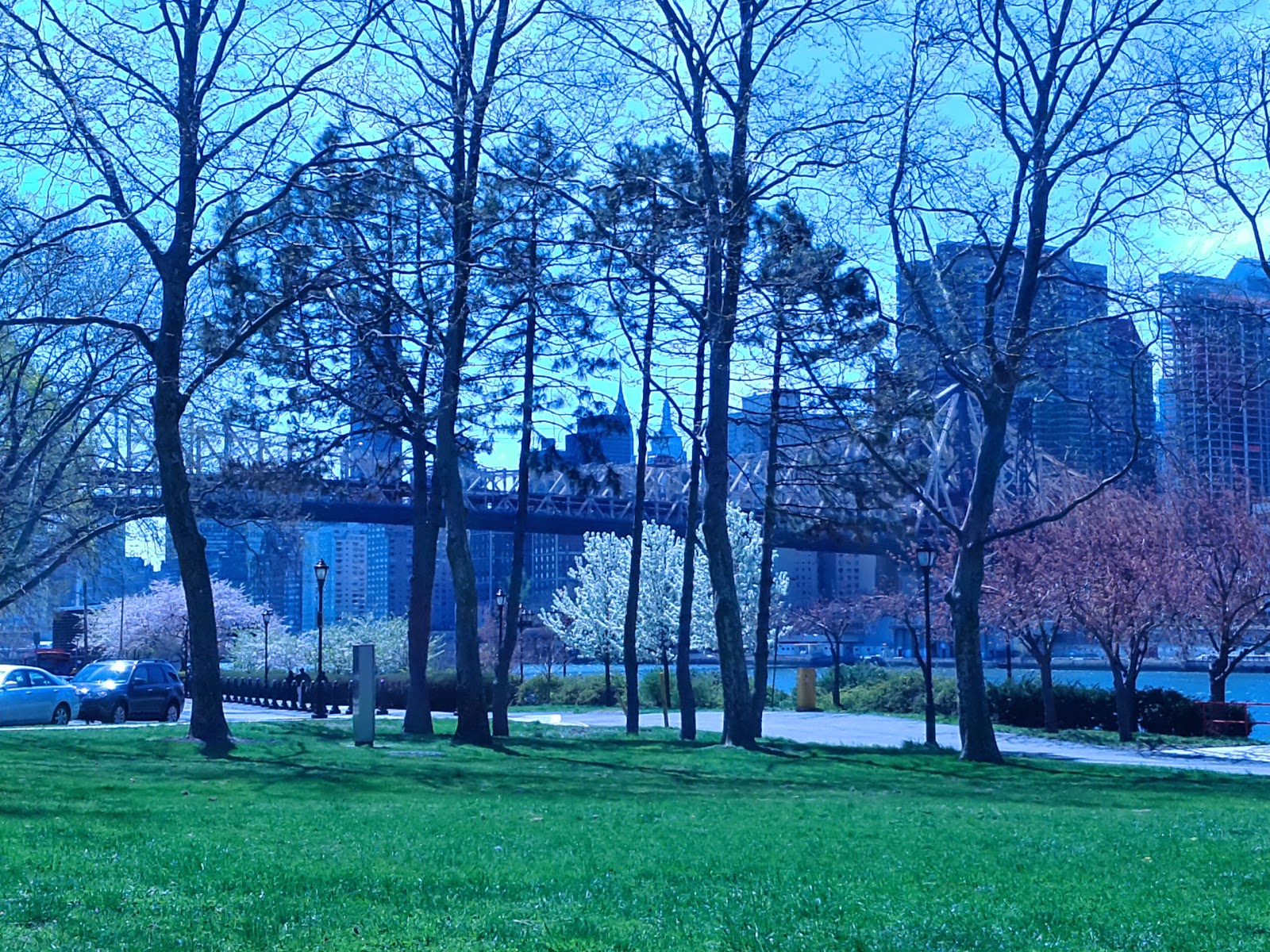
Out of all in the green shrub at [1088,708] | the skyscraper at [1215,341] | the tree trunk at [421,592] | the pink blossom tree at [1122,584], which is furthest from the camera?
the green shrub at [1088,708]

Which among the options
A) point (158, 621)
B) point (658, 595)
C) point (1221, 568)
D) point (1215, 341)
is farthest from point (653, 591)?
point (1215, 341)

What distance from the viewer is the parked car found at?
82.1ft

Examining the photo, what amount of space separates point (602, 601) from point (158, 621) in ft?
93.3

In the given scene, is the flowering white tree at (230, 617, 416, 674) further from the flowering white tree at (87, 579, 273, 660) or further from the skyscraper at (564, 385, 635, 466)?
the skyscraper at (564, 385, 635, 466)

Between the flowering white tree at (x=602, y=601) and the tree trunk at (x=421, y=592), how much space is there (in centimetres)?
2508

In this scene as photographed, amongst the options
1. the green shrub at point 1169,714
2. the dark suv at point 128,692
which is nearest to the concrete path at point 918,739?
the green shrub at point 1169,714

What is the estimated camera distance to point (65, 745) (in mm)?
15938

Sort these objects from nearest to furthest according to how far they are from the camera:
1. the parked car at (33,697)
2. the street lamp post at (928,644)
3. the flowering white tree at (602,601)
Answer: the parked car at (33,697) → the street lamp post at (928,644) → the flowering white tree at (602,601)

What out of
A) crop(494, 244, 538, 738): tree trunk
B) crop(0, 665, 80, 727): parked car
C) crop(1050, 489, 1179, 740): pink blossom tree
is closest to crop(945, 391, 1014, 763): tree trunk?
crop(494, 244, 538, 738): tree trunk

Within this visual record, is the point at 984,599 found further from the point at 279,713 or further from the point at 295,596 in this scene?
the point at 295,596

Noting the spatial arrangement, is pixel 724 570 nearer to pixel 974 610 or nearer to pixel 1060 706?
pixel 974 610

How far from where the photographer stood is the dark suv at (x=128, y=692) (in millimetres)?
28000

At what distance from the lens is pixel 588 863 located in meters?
7.80

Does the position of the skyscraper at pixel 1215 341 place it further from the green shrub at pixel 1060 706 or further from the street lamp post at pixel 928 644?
the green shrub at pixel 1060 706
